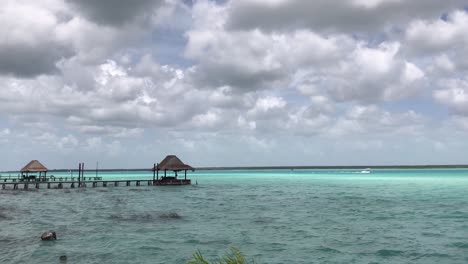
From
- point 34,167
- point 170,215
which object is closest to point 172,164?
point 34,167

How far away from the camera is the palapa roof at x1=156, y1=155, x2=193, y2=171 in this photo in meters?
62.7

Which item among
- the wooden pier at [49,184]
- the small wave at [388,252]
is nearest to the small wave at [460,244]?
the small wave at [388,252]

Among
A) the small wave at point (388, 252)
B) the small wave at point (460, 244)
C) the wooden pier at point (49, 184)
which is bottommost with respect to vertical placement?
the small wave at point (388, 252)

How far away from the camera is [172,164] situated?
63250 millimetres

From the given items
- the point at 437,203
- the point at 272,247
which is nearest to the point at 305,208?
the point at 437,203

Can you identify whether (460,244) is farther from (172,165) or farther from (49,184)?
(49,184)

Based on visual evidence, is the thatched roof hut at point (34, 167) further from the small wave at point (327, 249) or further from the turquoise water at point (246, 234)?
the small wave at point (327, 249)

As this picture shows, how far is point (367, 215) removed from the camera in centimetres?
2878

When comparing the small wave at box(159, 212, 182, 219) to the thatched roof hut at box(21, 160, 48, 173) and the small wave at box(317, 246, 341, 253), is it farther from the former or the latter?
the thatched roof hut at box(21, 160, 48, 173)

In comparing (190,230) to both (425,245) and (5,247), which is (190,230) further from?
(425,245)

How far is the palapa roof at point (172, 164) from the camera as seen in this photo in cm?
6269

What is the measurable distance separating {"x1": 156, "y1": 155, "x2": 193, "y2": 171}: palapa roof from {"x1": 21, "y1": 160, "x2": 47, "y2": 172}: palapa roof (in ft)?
67.5

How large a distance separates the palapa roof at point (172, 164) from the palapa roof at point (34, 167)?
67.5ft

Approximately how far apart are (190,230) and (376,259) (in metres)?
11.4
